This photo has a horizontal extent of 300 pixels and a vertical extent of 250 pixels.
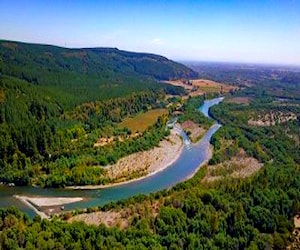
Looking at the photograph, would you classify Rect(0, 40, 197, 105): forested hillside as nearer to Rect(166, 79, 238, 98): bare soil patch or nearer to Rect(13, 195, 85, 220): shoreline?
Rect(166, 79, 238, 98): bare soil patch

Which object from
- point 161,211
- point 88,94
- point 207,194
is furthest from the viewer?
point 88,94

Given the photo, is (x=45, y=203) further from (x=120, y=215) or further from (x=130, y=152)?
(x=130, y=152)

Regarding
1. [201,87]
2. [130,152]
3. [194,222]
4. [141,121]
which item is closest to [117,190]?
[130,152]

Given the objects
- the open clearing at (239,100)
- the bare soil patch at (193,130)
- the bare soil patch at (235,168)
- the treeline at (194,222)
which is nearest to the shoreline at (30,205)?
the treeline at (194,222)

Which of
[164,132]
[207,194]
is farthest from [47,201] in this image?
[164,132]

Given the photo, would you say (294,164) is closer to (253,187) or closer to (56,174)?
(253,187)

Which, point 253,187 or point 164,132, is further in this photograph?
point 164,132

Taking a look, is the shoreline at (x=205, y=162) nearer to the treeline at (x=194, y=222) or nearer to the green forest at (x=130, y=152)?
the green forest at (x=130, y=152)
